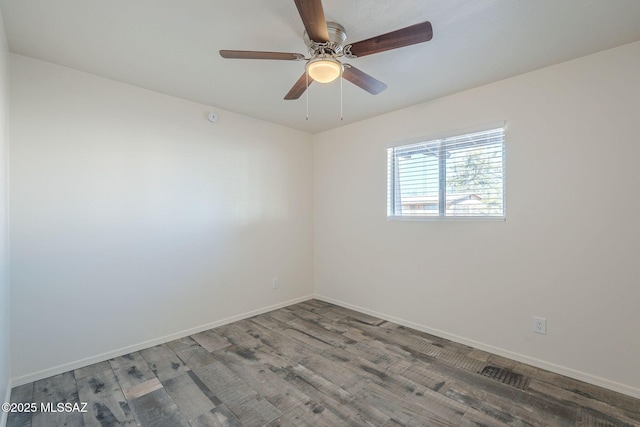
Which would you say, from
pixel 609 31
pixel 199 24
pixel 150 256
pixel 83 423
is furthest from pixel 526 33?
pixel 83 423

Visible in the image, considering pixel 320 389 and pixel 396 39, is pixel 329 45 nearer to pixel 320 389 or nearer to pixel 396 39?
pixel 396 39

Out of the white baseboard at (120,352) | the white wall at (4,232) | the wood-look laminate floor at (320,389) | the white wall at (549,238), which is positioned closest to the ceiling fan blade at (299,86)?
the white wall at (549,238)

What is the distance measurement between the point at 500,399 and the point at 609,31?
8.26ft

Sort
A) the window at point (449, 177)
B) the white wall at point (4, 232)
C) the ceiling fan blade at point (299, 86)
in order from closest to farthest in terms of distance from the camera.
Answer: the white wall at point (4, 232) < the ceiling fan blade at point (299, 86) < the window at point (449, 177)

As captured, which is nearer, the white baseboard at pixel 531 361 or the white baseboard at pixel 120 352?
the white baseboard at pixel 531 361

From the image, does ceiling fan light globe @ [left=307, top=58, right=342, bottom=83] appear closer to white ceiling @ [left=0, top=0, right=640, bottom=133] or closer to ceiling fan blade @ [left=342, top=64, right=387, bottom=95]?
ceiling fan blade @ [left=342, top=64, right=387, bottom=95]

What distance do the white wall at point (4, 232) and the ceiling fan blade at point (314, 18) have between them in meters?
1.93

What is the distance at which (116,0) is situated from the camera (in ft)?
5.41

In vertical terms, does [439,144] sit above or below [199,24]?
below

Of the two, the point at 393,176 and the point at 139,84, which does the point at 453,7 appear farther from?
the point at 139,84

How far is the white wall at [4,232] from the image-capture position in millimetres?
1844

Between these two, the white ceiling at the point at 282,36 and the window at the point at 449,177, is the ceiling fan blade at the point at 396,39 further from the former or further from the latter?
the window at the point at 449,177

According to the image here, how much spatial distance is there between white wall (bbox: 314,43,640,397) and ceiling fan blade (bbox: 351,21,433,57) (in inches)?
58.9

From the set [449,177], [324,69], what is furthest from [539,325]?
[324,69]
